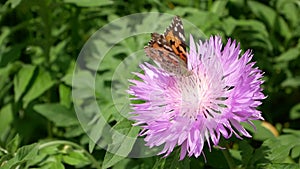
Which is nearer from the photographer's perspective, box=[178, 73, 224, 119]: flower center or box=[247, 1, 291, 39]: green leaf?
box=[178, 73, 224, 119]: flower center

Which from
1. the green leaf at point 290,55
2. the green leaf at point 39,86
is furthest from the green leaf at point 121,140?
the green leaf at point 290,55

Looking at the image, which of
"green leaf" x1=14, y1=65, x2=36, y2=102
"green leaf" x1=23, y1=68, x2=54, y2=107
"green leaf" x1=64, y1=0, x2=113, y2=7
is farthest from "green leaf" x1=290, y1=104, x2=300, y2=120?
"green leaf" x1=14, y1=65, x2=36, y2=102

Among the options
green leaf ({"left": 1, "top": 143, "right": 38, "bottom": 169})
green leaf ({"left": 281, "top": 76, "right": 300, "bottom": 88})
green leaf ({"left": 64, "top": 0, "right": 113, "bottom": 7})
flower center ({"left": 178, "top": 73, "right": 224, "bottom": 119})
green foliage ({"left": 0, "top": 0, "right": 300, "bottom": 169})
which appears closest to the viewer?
flower center ({"left": 178, "top": 73, "right": 224, "bottom": 119})

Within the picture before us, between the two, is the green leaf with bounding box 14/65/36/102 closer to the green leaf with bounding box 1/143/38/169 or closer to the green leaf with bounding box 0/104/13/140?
the green leaf with bounding box 0/104/13/140

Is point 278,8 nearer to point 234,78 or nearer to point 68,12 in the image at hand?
point 68,12

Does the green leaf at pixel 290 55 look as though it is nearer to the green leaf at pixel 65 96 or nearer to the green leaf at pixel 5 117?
the green leaf at pixel 65 96

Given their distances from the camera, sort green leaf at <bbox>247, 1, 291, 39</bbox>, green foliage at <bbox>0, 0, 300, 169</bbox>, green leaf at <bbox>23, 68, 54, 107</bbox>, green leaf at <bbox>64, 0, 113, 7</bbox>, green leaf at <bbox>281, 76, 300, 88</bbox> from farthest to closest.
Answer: green leaf at <bbox>247, 1, 291, 39</bbox> < green leaf at <bbox>281, 76, 300, 88</bbox> < green leaf at <bbox>23, 68, 54, 107</bbox> < green leaf at <bbox>64, 0, 113, 7</bbox> < green foliage at <bbox>0, 0, 300, 169</bbox>

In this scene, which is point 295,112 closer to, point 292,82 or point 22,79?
point 292,82
